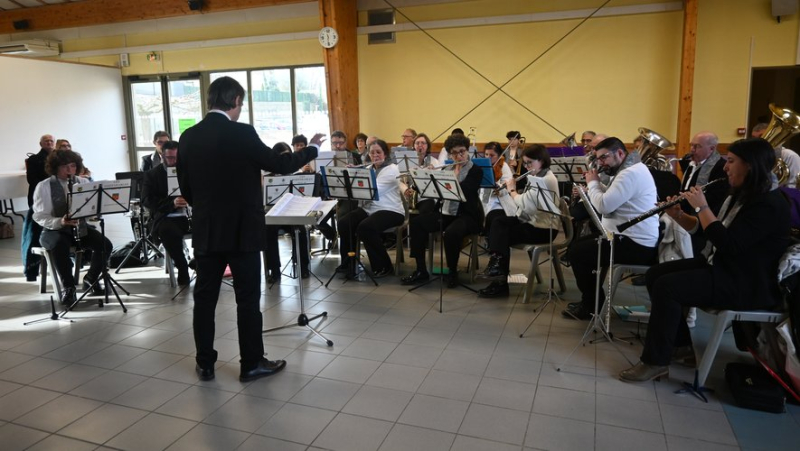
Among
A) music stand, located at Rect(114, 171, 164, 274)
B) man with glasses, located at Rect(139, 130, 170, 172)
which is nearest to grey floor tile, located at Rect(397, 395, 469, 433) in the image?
music stand, located at Rect(114, 171, 164, 274)

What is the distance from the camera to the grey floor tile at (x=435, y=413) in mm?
2594

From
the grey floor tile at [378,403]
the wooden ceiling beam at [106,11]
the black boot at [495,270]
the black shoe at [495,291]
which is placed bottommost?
the grey floor tile at [378,403]

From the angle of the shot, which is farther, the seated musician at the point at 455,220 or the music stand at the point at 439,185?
the seated musician at the point at 455,220

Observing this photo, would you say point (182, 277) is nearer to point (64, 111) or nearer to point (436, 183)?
point (436, 183)

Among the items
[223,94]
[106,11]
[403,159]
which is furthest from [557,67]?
[106,11]

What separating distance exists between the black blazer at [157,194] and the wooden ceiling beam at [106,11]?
4962 millimetres

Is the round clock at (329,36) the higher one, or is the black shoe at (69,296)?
the round clock at (329,36)

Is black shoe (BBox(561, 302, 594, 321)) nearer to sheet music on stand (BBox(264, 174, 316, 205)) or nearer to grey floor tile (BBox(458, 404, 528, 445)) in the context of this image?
grey floor tile (BBox(458, 404, 528, 445))

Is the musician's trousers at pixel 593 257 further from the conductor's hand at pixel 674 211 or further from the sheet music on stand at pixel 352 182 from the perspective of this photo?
the sheet music on stand at pixel 352 182

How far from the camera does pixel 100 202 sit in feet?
14.1

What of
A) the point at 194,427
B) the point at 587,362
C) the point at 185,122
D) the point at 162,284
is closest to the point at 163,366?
the point at 194,427

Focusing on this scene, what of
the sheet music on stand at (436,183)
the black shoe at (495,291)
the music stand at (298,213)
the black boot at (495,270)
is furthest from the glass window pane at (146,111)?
the black shoe at (495,291)

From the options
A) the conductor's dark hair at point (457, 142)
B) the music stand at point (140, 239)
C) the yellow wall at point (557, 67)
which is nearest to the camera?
the conductor's dark hair at point (457, 142)

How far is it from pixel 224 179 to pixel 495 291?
257cm
